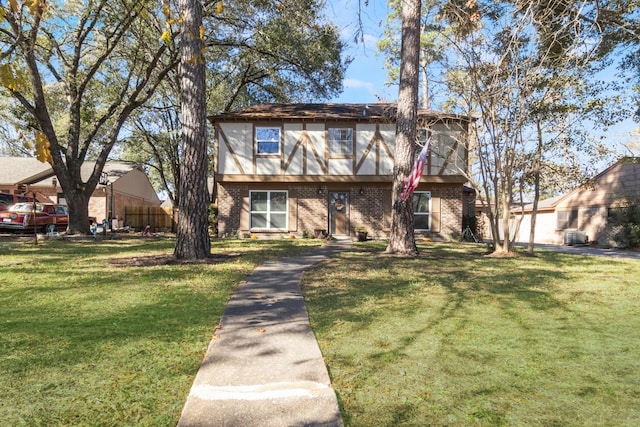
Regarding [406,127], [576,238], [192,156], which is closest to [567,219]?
[576,238]

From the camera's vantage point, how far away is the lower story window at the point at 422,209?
18641mm

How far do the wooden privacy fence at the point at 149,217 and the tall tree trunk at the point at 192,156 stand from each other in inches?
693

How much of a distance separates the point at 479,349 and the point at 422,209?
15.3 meters

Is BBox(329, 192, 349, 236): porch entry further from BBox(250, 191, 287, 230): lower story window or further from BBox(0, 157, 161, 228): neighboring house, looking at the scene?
BBox(0, 157, 161, 228): neighboring house

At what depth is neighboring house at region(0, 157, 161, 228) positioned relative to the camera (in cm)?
2734

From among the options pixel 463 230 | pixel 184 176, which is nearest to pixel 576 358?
pixel 184 176

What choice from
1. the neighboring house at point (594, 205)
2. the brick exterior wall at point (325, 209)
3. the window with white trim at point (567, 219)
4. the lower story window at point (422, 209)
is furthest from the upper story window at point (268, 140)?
the window with white trim at point (567, 219)

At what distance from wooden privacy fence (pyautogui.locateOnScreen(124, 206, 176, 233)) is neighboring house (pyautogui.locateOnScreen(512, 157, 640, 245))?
817 inches

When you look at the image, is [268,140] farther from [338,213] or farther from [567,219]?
[567,219]

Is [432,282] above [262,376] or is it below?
above

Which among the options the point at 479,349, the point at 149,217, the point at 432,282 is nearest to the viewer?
the point at 479,349

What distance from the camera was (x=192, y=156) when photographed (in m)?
9.30

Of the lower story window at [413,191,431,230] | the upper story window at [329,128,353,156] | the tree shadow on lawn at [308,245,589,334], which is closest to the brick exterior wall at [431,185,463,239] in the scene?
the lower story window at [413,191,431,230]

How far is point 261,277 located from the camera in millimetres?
7715
